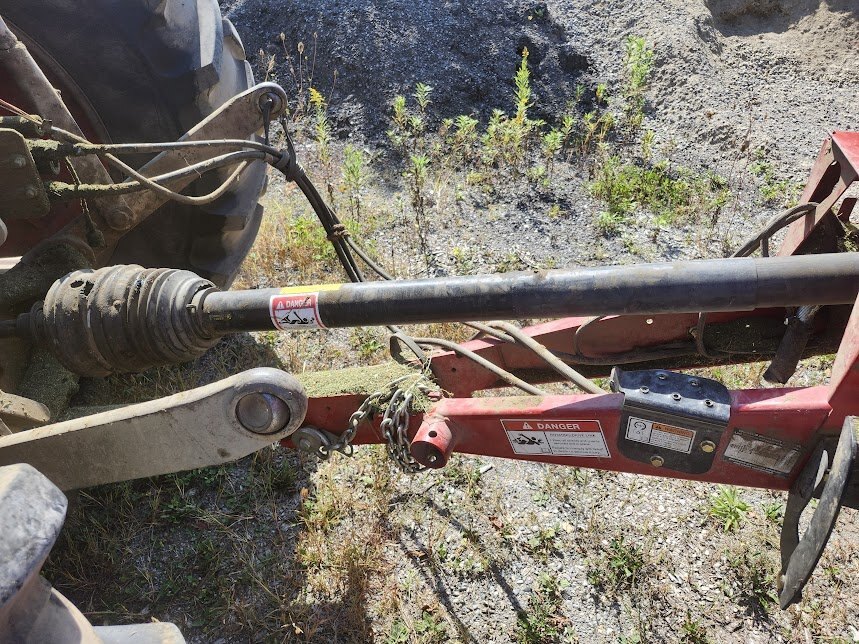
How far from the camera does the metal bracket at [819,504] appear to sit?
4.38 ft

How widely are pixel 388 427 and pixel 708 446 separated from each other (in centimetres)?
85

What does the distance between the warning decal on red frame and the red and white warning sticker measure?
605 mm

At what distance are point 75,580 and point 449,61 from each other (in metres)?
4.61

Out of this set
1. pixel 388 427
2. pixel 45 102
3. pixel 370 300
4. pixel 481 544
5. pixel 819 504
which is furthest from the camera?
pixel 481 544

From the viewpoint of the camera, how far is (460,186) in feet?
15.2

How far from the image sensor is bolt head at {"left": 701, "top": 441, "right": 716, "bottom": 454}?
157 centimetres

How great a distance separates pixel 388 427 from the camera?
1905mm

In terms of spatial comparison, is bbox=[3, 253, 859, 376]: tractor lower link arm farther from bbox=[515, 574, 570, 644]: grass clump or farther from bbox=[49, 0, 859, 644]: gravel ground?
bbox=[515, 574, 570, 644]: grass clump

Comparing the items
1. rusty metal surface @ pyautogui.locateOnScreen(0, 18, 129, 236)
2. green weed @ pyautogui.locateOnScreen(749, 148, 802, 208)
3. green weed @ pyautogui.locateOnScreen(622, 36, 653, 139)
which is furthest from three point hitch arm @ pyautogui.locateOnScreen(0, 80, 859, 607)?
green weed @ pyautogui.locateOnScreen(622, 36, 653, 139)

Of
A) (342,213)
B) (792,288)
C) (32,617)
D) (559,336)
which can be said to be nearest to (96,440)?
(32,617)

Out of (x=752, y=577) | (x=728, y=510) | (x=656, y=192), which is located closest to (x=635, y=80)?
(x=656, y=192)

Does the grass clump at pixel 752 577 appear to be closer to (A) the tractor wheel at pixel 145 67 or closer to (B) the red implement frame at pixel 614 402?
(B) the red implement frame at pixel 614 402

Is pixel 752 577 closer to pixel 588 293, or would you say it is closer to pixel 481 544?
pixel 481 544

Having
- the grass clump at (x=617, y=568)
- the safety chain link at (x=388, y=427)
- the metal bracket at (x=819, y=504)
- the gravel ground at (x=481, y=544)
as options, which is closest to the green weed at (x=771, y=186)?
the gravel ground at (x=481, y=544)
